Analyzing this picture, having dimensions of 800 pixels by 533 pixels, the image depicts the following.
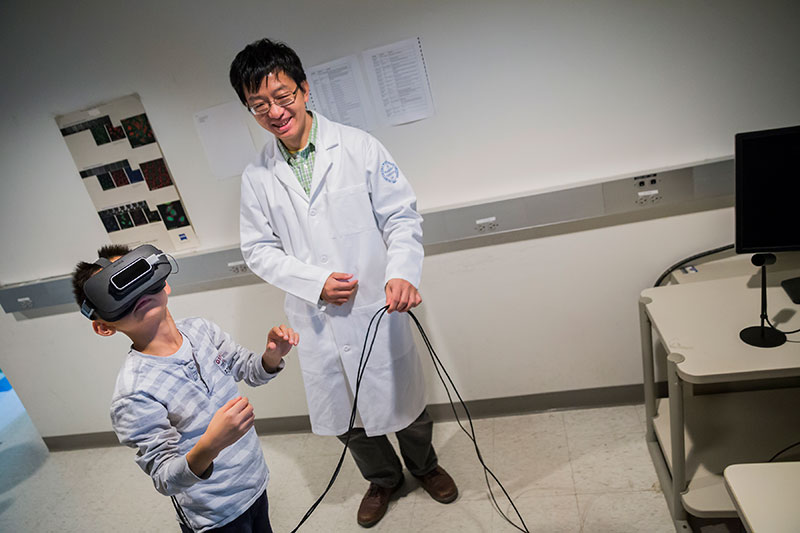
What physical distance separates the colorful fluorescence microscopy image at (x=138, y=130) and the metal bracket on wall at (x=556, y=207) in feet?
1.62

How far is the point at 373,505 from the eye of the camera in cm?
202

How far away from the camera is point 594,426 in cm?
221

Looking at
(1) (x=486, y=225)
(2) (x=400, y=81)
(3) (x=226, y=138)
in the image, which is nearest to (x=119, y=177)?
(3) (x=226, y=138)

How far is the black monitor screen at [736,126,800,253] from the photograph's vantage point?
1383 mm

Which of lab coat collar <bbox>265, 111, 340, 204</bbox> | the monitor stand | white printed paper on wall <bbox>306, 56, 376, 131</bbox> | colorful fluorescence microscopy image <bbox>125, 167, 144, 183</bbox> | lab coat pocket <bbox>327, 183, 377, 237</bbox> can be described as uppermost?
white printed paper on wall <bbox>306, 56, 376, 131</bbox>

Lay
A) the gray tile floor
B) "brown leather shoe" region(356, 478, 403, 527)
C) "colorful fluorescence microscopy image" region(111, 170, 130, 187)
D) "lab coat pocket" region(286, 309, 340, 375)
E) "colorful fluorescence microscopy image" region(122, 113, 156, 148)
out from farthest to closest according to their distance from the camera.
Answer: "colorful fluorescence microscopy image" region(111, 170, 130, 187) → "colorful fluorescence microscopy image" region(122, 113, 156, 148) → "brown leather shoe" region(356, 478, 403, 527) → the gray tile floor → "lab coat pocket" region(286, 309, 340, 375)

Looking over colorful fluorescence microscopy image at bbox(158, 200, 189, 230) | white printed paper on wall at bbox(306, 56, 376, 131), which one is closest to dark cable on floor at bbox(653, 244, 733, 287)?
white printed paper on wall at bbox(306, 56, 376, 131)

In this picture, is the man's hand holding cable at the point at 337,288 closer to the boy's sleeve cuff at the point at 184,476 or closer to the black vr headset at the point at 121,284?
the black vr headset at the point at 121,284

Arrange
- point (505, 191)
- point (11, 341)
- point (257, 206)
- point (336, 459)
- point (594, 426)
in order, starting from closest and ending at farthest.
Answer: point (257, 206), point (505, 191), point (594, 426), point (336, 459), point (11, 341)

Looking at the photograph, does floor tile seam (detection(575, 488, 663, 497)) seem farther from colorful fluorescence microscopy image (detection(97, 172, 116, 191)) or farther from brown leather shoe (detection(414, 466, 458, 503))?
colorful fluorescence microscopy image (detection(97, 172, 116, 191))

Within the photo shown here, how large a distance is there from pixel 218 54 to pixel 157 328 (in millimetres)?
1192

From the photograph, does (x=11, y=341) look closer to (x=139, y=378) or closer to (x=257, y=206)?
(x=257, y=206)

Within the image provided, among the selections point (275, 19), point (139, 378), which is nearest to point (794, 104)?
point (275, 19)

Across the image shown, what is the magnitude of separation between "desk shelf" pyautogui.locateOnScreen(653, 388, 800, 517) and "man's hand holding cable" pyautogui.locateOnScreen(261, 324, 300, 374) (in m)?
1.25
